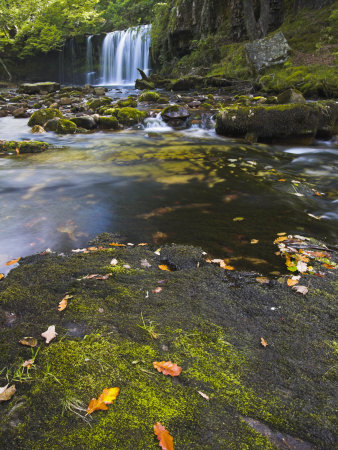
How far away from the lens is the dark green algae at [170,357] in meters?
1.38

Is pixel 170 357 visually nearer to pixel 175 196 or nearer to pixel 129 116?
pixel 175 196

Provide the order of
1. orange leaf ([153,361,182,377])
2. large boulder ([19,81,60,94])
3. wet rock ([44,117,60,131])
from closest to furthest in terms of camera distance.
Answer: orange leaf ([153,361,182,377])
wet rock ([44,117,60,131])
large boulder ([19,81,60,94])

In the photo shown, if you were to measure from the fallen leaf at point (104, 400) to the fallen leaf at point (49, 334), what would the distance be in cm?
56

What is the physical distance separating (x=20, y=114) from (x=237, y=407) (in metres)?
16.0

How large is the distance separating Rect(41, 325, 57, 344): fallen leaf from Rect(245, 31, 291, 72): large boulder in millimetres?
18875

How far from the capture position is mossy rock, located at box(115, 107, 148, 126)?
11.9 meters

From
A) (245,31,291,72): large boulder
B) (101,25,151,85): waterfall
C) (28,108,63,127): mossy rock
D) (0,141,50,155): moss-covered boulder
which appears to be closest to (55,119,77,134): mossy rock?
(28,108,63,127): mossy rock

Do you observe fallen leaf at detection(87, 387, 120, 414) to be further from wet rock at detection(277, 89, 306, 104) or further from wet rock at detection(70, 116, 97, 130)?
wet rock at detection(277, 89, 306, 104)

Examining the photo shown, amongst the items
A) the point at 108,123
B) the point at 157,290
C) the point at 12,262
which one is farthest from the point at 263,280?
the point at 108,123

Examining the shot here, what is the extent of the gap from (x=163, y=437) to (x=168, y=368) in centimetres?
39

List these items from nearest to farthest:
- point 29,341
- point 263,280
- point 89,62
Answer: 1. point 29,341
2. point 263,280
3. point 89,62

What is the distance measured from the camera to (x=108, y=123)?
36.9ft

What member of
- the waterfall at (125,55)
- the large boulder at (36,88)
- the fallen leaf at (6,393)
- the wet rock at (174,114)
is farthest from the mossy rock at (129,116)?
the waterfall at (125,55)

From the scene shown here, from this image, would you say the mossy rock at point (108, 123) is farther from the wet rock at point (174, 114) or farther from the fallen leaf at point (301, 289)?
the fallen leaf at point (301, 289)
